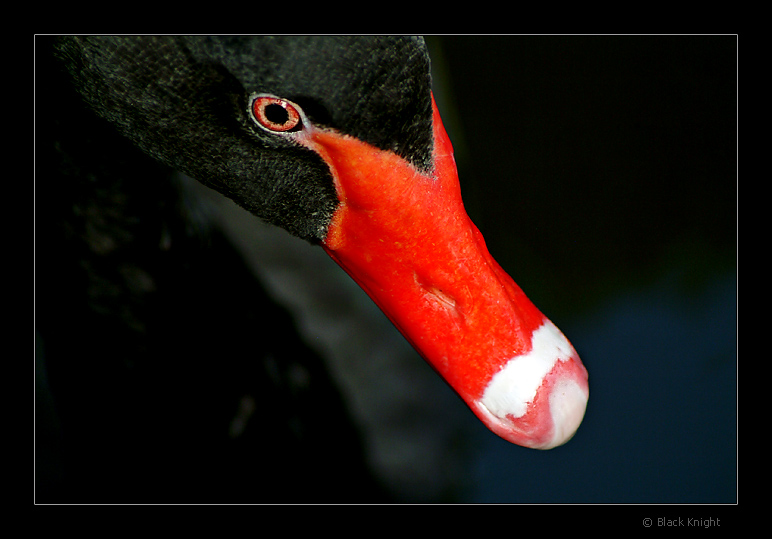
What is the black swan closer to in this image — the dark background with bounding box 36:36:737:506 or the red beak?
the red beak

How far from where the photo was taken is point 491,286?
0.89 metres

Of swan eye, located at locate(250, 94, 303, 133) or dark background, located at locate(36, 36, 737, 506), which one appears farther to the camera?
dark background, located at locate(36, 36, 737, 506)

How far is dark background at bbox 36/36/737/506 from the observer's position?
233 centimetres

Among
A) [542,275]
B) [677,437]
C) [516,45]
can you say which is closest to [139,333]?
[542,275]

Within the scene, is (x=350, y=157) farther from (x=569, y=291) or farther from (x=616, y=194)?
(x=616, y=194)

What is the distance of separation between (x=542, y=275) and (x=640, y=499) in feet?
3.18

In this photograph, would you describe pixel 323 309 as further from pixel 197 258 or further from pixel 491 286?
pixel 491 286

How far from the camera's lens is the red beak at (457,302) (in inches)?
33.4

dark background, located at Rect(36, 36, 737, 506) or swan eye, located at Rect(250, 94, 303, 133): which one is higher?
swan eye, located at Rect(250, 94, 303, 133)

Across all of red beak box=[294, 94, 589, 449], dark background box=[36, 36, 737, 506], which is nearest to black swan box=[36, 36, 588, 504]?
red beak box=[294, 94, 589, 449]

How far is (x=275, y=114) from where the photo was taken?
803 mm

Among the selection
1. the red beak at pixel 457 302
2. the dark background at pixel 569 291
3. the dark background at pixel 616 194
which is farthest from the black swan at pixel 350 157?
the dark background at pixel 616 194

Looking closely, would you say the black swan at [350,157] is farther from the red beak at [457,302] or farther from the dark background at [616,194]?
the dark background at [616,194]

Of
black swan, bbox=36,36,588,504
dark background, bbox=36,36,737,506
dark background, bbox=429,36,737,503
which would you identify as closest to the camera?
black swan, bbox=36,36,588,504
